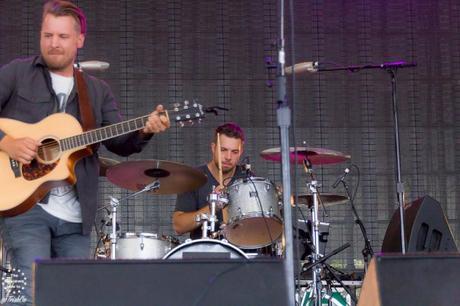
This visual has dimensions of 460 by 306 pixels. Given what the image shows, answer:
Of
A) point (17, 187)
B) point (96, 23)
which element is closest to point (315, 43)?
point (96, 23)

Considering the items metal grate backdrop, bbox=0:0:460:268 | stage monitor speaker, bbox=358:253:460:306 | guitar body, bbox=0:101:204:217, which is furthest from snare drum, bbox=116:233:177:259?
stage monitor speaker, bbox=358:253:460:306

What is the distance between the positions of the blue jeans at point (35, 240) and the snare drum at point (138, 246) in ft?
5.63

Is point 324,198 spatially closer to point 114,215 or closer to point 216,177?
point 216,177

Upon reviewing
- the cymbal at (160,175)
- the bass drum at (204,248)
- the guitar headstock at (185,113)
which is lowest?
the bass drum at (204,248)

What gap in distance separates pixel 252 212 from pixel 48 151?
5.77 feet

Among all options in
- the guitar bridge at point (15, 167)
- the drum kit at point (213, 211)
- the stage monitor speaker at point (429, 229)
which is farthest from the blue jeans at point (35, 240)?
the stage monitor speaker at point (429, 229)

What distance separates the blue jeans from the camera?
3529 millimetres

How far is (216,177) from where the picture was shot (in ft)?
19.5

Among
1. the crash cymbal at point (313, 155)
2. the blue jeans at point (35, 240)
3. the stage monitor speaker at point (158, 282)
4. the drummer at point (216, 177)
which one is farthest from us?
the crash cymbal at point (313, 155)

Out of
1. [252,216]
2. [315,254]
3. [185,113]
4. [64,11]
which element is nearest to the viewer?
[64,11]

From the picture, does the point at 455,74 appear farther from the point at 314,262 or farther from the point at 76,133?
the point at 76,133

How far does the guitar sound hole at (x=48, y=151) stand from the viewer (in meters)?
3.78

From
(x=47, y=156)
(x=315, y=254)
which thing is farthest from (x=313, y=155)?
(x=47, y=156)

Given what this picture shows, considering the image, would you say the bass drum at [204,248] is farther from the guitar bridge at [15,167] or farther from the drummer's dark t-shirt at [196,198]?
the guitar bridge at [15,167]
